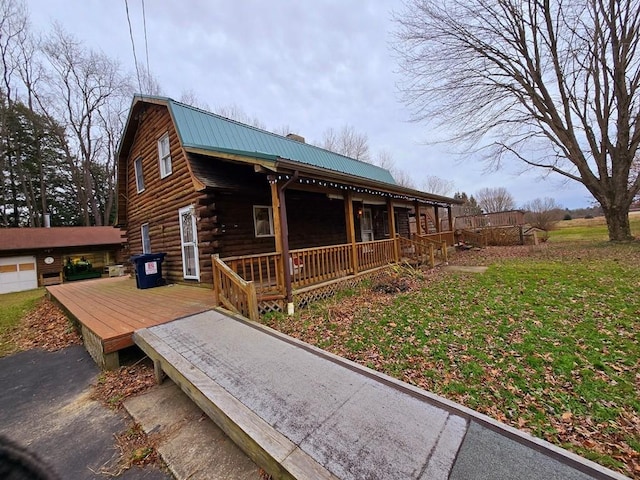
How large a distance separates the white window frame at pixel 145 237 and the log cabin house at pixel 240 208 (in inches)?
1.7

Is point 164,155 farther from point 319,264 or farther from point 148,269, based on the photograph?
point 319,264

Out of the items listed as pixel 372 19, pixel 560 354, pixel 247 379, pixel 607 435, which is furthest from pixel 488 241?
pixel 247 379

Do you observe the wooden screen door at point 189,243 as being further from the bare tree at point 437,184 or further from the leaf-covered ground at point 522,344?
the bare tree at point 437,184

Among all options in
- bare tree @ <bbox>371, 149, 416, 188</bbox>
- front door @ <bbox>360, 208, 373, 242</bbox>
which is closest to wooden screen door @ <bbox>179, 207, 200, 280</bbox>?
front door @ <bbox>360, 208, 373, 242</bbox>

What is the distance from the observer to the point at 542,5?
12.2 metres

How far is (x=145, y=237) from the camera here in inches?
439

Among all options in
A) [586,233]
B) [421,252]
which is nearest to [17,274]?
[421,252]

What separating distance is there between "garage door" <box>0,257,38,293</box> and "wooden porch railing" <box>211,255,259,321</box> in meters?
20.6

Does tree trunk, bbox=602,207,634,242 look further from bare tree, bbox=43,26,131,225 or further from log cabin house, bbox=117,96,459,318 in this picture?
bare tree, bbox=43,26,131,225

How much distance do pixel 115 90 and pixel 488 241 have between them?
3220cm

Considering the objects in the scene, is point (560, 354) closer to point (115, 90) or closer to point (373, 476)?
point (373, 476)

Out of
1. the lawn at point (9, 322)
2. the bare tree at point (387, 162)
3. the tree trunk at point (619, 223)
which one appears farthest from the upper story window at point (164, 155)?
the bare tree at point (387, 162)

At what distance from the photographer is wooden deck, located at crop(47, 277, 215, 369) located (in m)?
4.29

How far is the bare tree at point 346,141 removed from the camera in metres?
30.4
